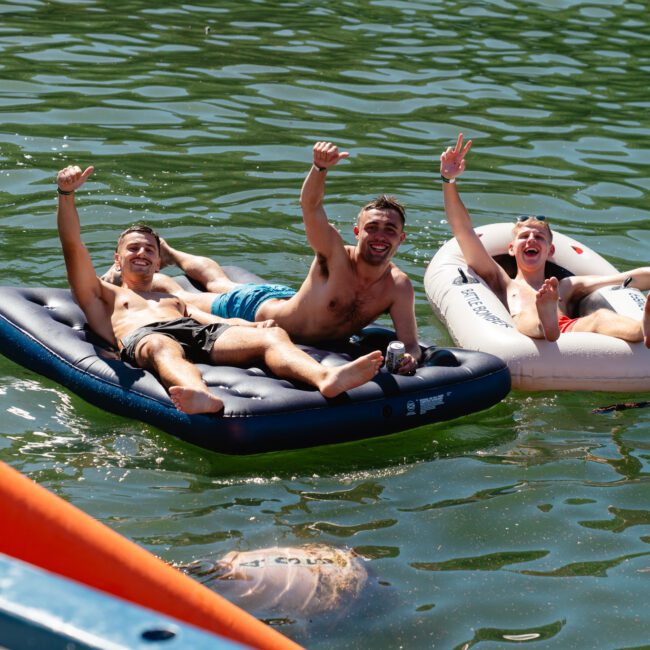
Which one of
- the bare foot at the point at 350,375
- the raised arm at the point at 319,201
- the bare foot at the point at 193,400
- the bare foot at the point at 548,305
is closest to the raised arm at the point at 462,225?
the bare foot at the point at 548,305

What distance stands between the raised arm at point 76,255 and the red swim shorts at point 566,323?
2.58m

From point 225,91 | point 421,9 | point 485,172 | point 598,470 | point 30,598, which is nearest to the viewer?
point 30,598

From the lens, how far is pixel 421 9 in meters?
14.6

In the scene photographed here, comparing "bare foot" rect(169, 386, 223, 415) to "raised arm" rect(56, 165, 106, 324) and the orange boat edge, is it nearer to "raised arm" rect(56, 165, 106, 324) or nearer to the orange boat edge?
"raised arm" rect(56, 165, 106, 324)

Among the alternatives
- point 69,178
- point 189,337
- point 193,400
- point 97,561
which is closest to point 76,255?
point 69,178

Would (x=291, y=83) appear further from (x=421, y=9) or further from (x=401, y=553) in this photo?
(x=401, y=553)

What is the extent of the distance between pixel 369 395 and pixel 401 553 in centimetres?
108

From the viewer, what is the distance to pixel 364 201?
9094 millimetres

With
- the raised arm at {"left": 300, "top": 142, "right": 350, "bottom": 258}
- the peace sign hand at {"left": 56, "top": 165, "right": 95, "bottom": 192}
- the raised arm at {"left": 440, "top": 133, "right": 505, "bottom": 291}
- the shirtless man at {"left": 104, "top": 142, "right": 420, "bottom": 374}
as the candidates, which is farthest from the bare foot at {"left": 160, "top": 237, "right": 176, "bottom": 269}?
the raised arm at {"left": 440, "top": 133, "right": 505, "bottom": 291}

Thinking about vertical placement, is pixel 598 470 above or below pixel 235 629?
below

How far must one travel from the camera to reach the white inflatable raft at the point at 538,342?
621 centimetres

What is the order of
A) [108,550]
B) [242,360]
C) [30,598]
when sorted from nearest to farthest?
1. [30,598]
2. [108,550]
3. [242,360]

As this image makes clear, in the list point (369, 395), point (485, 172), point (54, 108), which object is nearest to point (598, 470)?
point (369, 395)

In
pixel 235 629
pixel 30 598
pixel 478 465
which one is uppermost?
pixel 30 598
